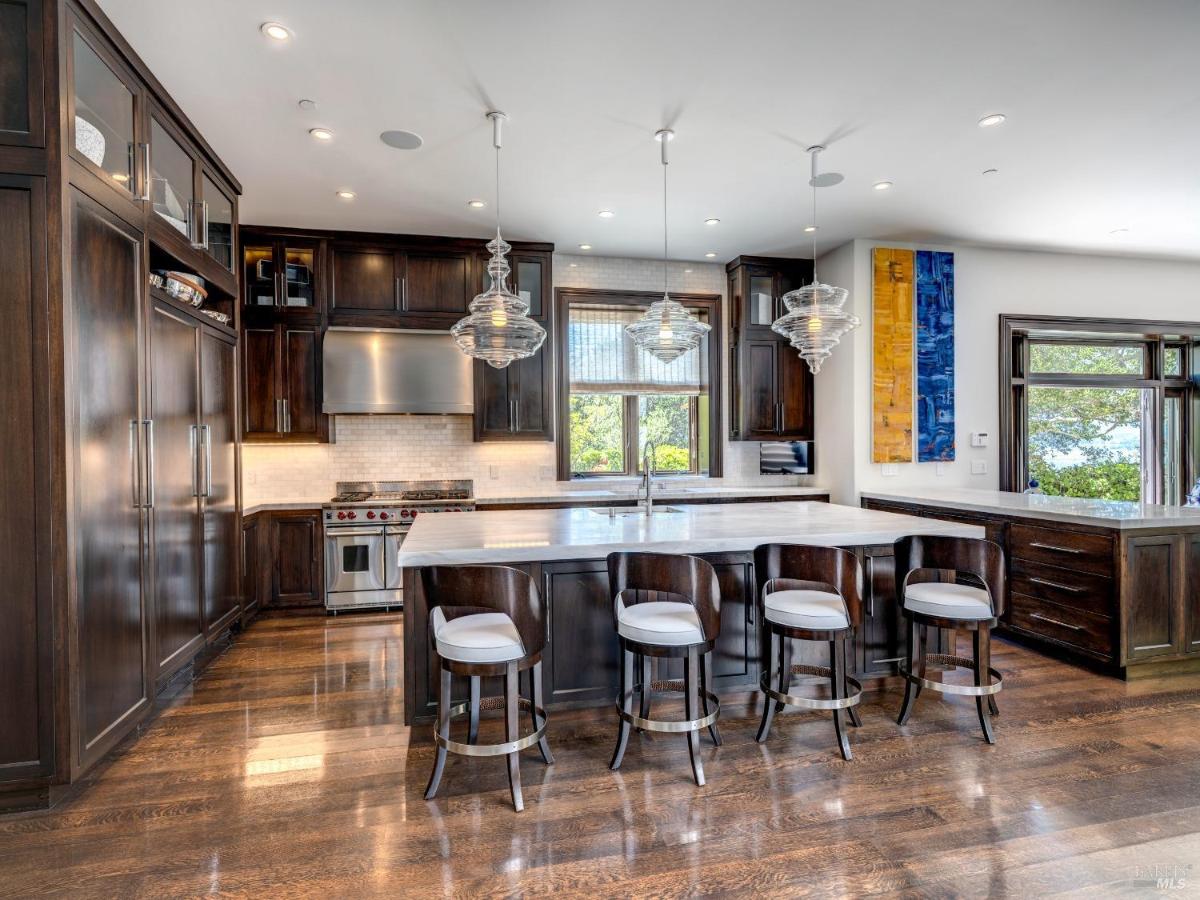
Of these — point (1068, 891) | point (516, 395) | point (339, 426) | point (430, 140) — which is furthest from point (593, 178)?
point (1068, 891)

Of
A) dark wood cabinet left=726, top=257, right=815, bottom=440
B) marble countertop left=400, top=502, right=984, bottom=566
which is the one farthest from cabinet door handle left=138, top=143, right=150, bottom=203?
dark wood cabinet left=726, top=257, right=815, bottom=440

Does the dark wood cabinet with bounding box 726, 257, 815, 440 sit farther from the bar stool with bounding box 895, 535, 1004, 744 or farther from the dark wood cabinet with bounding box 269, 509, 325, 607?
the dark wood cabinet with bounding box 269, 509, 325, 607

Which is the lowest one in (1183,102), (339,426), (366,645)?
(366,645)

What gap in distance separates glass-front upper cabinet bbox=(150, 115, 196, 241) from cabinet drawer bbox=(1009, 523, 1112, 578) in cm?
526

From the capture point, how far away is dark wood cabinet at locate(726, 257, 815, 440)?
5.86 meters

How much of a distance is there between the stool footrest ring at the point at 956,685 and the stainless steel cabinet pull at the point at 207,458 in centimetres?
394

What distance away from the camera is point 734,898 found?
5.83 ft

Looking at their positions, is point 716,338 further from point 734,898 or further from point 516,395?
point 734,898

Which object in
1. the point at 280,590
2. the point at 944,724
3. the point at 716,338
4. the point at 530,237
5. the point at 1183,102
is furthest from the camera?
the point at 716,338

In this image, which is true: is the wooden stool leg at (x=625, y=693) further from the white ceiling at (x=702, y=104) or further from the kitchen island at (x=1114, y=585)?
the kitchen island at (x=1114, y=585)

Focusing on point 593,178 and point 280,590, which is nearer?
point 593,178

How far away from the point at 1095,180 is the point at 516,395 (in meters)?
4.42

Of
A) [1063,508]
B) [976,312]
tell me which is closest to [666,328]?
[1063,508]

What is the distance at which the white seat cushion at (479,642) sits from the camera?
2234 millimetres
